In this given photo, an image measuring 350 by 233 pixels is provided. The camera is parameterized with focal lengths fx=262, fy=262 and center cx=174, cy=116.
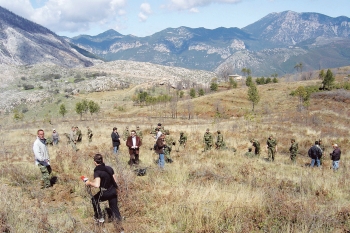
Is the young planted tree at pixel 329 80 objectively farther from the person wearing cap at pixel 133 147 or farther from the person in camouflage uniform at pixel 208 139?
the person wearing cap at pixel 133 147

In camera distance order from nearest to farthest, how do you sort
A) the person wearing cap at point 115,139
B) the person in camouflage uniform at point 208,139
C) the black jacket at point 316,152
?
the black jacket at point 316,152, the person wearing cap at point 115,139, the person in camouflage uniform at point 208,139

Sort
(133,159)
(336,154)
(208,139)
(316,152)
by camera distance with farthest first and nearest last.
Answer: (208,139) → (316,152) → (336,154) → (133,159)

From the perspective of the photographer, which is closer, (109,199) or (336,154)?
(109,199)

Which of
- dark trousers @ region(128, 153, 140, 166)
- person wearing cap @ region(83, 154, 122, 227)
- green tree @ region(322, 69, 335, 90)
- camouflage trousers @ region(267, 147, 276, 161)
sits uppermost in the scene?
green tree @ region(322, 69, 335, 90)

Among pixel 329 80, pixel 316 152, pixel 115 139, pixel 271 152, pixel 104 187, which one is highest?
pixel 329 80

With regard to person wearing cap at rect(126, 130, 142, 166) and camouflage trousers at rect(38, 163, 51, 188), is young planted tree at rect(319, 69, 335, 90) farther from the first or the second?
camouflage trousers at rect(38, 163, 51, 188)

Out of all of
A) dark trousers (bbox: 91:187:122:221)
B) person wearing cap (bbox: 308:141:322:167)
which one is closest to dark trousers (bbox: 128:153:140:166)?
dark trousers (bbox: 91:187:122:221)

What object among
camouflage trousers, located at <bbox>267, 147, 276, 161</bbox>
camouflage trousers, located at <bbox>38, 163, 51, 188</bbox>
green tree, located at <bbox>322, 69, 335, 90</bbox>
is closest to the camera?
camouflage trousers, located at <bbox>38, 163, 51, 188</bbox>

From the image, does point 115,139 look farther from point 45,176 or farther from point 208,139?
point 45,176

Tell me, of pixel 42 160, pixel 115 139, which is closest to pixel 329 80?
pixel 115 139

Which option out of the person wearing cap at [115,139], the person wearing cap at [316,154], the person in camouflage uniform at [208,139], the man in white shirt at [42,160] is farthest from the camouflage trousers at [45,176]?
the person wearing cap at [316,154]

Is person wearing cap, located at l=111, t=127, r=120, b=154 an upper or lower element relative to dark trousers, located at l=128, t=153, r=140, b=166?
upper

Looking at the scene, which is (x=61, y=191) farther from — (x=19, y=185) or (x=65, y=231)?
→ (x=65, y=231)

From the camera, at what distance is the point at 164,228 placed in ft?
17.2
